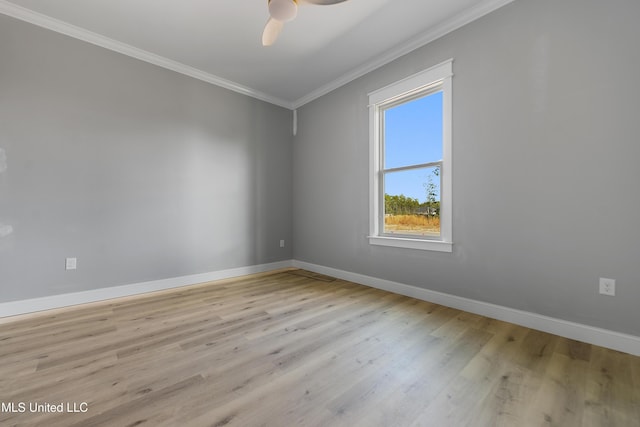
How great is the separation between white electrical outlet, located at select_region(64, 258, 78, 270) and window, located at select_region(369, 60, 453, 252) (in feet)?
10.1

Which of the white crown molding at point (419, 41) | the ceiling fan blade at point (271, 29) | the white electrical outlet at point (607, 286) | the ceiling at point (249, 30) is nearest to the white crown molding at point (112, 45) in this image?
the ceiling at point (249, 30)

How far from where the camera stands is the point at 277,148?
13.7ft

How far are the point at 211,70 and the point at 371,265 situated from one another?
10.4 ft

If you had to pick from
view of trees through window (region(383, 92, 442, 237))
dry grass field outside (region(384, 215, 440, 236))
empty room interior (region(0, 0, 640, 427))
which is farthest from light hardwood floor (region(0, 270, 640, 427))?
view of trees through window (region(383, 92, 442, 237))

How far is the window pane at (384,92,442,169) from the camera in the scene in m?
2.68

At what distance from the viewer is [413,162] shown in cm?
287

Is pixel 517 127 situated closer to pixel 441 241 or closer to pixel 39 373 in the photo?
pixel 441 241

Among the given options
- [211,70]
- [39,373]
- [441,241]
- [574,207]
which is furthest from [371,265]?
[211,70]

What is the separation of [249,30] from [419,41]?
171 centimetres

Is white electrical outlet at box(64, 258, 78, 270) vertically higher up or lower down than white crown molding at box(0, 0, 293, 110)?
lower down

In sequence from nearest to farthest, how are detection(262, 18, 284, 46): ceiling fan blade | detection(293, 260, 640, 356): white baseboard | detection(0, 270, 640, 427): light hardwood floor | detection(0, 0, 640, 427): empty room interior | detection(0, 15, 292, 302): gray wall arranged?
1. detection(0, 270, 640, 427): light hardwood floor
2. detection(0, 0, 640, 427): empty room interior
3. detection(293, 260, 640, 356): white baseboard
4. detection(262, 18, 284, 46): ceiling fan blade
5. detection(0, 15, 292, 302): gray wall

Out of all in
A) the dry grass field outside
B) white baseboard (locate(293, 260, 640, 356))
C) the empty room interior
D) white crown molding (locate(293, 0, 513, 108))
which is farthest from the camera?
the dry grass field outside

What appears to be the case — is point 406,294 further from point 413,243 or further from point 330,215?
point 330,215

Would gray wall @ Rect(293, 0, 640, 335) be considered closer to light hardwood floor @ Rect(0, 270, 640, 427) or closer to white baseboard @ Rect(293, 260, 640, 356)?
white baseboard @ Rect(293, 260, 640, 356)
